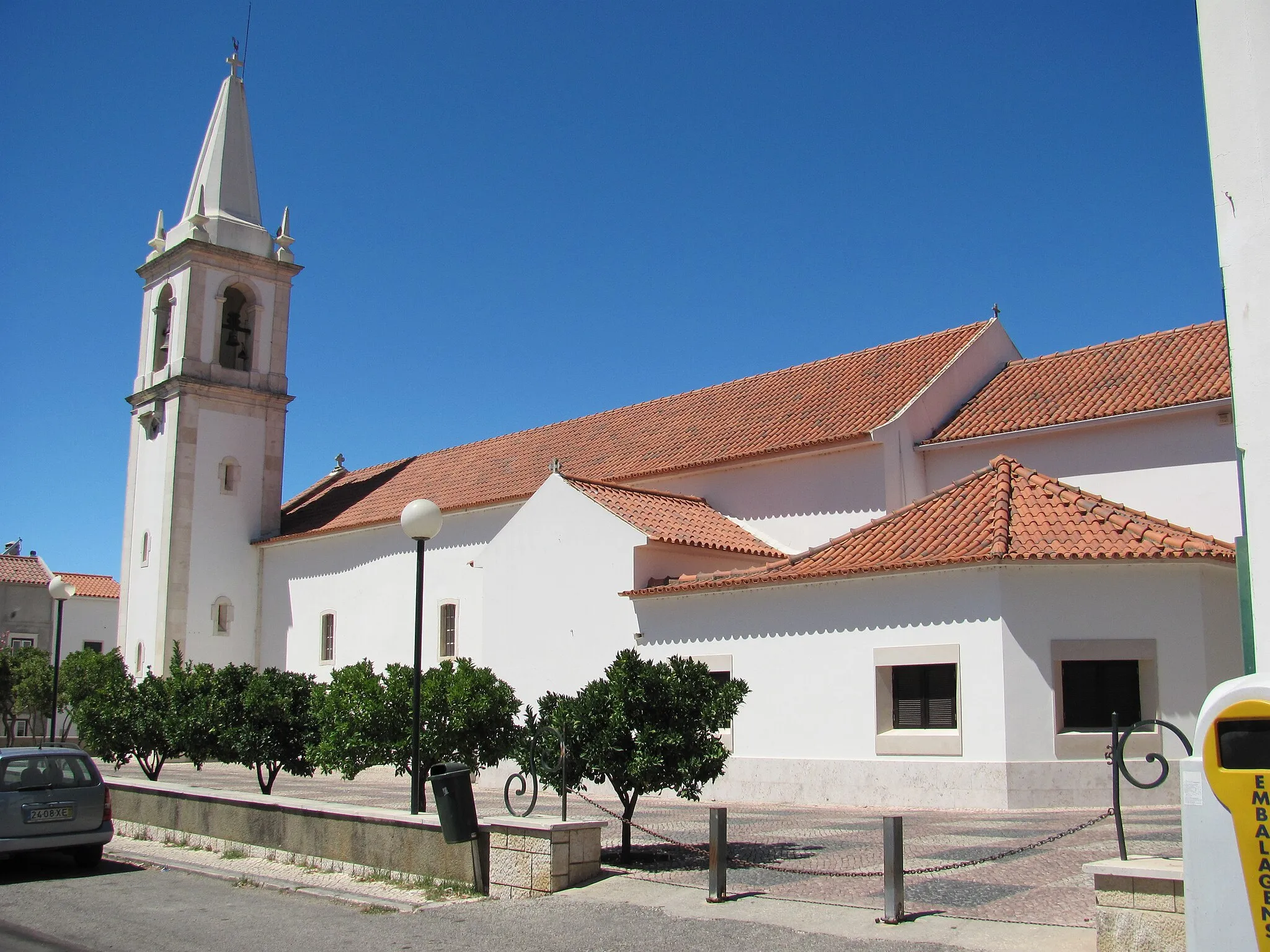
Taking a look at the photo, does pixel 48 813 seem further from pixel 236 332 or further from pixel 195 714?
pixel 236 332

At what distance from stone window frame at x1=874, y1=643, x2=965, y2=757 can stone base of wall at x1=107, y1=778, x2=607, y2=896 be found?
6.69 m

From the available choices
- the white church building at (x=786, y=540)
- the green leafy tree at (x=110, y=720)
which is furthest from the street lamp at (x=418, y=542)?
the green leafy tree at (x=110, y=720)

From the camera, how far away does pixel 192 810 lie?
13211 millimetres

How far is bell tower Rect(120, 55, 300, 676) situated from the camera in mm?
31844

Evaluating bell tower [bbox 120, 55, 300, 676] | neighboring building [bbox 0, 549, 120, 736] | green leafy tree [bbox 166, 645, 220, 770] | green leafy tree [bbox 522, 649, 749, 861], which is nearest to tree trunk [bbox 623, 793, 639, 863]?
green leafy tree [bbox 522, 649, 749, 861]

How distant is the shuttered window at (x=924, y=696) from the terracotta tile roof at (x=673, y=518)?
515 cm

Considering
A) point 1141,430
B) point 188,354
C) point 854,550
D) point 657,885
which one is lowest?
point 657,885

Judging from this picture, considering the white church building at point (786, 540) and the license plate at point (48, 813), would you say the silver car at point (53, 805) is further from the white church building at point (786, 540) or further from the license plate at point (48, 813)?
the white church building at point (786, 540)

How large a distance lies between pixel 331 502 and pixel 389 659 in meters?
7.46

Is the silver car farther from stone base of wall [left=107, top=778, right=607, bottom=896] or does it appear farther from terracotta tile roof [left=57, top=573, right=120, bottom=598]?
terracotta tile roof [left=57, top=573, right=120, bottom=598]

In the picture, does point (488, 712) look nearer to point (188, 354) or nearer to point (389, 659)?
point (389, 659)

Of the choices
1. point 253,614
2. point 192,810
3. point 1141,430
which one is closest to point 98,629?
point 253,614

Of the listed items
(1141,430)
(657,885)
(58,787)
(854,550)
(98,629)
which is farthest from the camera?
(98,629)

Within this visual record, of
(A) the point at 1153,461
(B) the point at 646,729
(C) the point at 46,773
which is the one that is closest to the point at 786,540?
(A) the point at 1153,461
